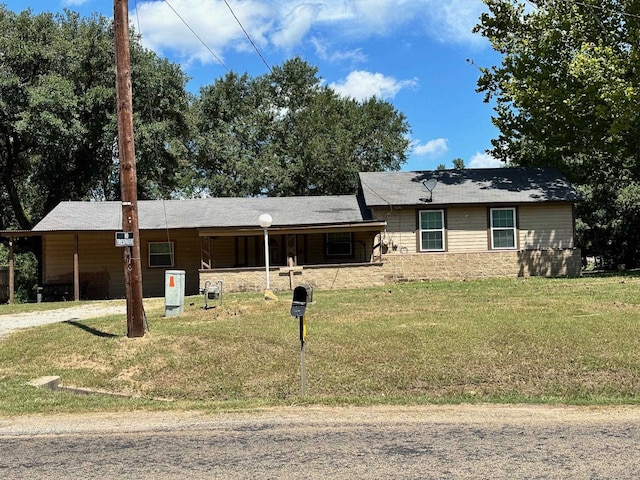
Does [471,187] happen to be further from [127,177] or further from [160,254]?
[127,177]

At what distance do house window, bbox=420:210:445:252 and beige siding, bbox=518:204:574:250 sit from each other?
3.04 metres

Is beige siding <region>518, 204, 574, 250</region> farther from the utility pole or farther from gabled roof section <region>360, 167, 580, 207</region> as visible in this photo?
the utility pole

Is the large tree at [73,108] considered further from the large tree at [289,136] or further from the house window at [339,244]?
the house window at [339,244]

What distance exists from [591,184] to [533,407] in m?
29.0

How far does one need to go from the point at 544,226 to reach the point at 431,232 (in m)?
4.32

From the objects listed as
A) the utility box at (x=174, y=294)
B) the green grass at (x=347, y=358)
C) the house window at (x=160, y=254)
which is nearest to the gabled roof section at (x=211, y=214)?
the house window at (x=160, y=254)

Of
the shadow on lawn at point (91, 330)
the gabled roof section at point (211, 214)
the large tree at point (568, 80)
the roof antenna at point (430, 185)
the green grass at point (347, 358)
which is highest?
the large tree at point (568, 80)

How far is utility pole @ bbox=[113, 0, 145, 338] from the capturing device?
34.4 feet

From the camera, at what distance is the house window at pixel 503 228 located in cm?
2138

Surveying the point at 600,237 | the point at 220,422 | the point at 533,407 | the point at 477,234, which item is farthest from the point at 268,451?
the point at 600,237

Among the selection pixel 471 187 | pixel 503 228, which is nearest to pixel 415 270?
pixel 503 228

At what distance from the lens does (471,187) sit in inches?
882

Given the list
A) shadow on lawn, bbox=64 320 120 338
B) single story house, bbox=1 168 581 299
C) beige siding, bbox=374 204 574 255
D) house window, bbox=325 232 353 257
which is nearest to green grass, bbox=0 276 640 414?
shadow on lawn, bbox=64 320 120 338

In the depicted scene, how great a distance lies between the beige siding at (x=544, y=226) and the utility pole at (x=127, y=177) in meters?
15.5
